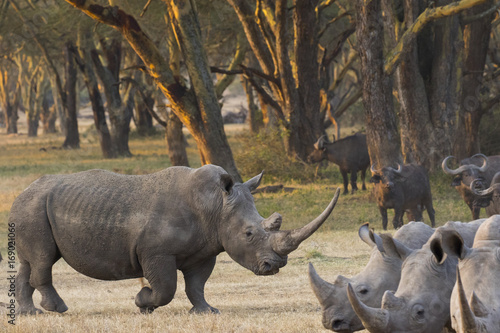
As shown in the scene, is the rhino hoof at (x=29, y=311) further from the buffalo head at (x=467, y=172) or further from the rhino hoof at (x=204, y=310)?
the buffalo head at (x=467, y=172)

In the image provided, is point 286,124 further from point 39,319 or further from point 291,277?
point 39,319

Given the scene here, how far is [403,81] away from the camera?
20516 mm

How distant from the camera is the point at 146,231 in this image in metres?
8.10

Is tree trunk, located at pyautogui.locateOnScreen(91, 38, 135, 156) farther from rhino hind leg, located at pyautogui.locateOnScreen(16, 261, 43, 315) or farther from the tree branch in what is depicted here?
rhino hind leg, located at pyautogui.locateOnScreen(16, 261, 43, 315)

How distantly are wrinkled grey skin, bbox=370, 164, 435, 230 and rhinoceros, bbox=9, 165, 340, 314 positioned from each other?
25.3 ft

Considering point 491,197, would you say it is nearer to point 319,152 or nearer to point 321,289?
point 319,152

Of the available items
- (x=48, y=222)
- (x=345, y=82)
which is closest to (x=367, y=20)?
(x=48, y=222)

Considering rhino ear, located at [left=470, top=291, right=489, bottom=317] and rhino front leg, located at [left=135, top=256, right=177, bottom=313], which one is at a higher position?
rhino ear, located at [left=470, top=291, right=489, bottom=317]

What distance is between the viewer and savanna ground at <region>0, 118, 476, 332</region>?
740cm

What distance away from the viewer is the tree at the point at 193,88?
17.7 metres

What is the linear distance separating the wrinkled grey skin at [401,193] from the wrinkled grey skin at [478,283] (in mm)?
10089

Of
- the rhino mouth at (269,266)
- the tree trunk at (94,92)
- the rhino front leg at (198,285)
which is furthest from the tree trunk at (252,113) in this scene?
the rhino mouth at (269,266)

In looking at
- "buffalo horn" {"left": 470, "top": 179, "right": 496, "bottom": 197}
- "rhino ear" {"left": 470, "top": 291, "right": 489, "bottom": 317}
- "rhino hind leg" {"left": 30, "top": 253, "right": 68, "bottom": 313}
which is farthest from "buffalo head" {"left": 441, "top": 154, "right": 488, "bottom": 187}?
"rhino ear" {"left": 470, "top": 291, "right": 489, "bottom": 317}

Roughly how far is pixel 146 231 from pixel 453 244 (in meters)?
3.53
